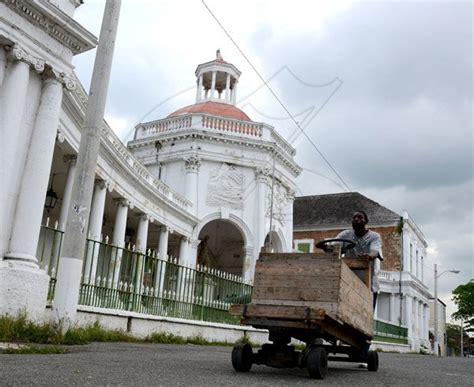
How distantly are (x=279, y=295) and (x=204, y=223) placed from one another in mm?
19795

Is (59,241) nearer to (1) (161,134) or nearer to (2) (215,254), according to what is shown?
(1) (161,134)

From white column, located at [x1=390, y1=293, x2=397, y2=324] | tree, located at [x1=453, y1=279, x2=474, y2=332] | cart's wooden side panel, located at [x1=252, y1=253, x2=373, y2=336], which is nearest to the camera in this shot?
cart's wooden side panel, located at [x1=252, y1=253, x2=373, y2=336]

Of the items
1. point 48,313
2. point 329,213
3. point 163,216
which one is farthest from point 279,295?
point 329,213

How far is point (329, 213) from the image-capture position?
46.8 m

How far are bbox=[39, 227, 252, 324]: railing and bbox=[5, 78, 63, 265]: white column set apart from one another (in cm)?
57

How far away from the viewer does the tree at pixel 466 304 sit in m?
67.1

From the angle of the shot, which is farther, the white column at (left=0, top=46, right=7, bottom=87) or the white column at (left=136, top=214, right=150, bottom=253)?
the white column at (left=136, top=214, right=150, bottom=253)

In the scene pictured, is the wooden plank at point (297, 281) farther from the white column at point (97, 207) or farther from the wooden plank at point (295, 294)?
the white column at point (97, 207)

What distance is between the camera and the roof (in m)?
43.8

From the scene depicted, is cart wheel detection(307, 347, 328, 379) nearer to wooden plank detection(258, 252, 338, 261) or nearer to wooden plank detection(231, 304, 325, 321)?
wooden plank detection(231, 304, 325, 321)

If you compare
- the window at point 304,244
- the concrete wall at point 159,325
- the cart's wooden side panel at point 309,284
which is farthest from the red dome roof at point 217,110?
the cart's wooden side panel at point 309,284

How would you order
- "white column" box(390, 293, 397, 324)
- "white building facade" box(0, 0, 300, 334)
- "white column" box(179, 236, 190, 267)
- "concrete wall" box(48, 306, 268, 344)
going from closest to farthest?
"white building facade" box(0, 0, 300, 334) → "concrete wall" box(48, 306, 268, 344) → "white column" box(179, 236, 190, 267) → "white column" box(390, 293, 397, 324)

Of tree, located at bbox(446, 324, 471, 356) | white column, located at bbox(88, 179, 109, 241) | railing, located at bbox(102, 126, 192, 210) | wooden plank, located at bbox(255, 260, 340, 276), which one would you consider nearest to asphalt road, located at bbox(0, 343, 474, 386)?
wooden plank, located at bbox(255, 260, 340, 276)

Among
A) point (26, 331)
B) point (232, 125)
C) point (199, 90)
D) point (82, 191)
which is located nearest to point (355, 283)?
point (82, 191)
